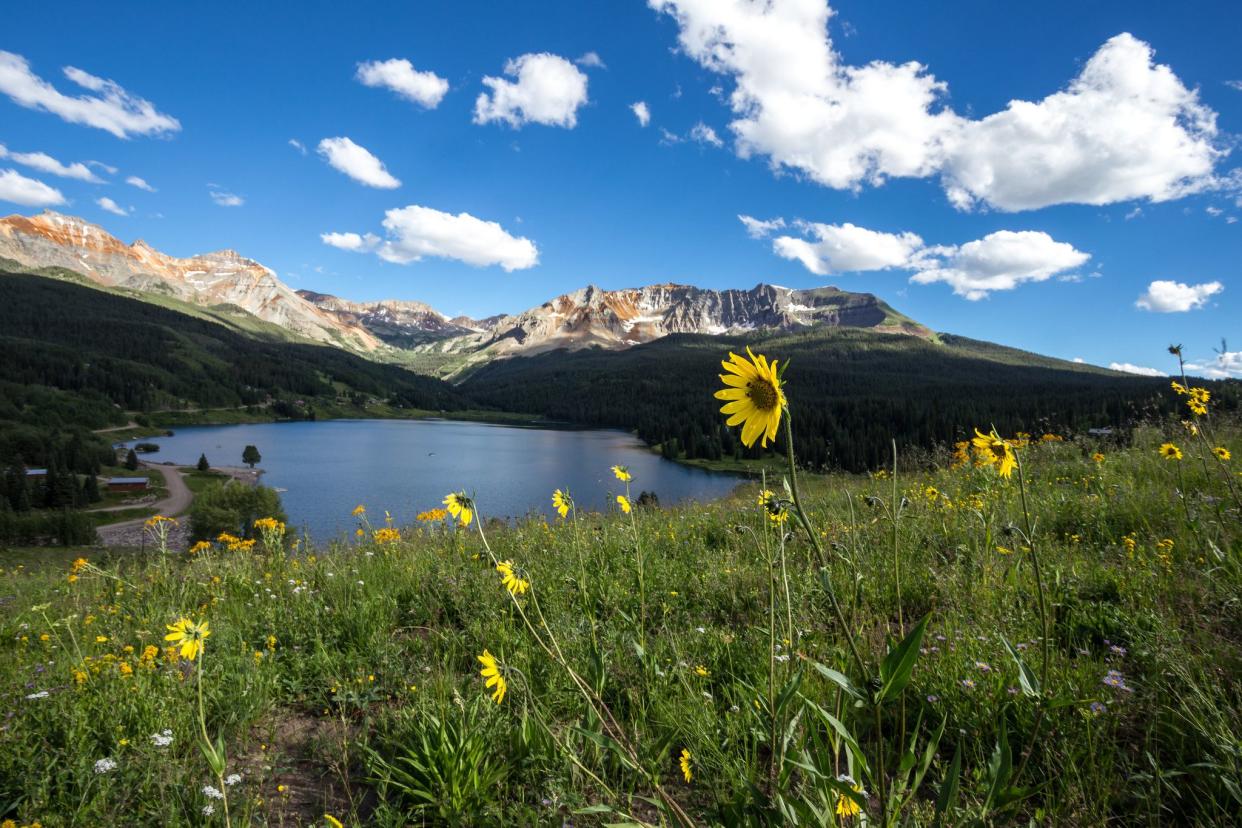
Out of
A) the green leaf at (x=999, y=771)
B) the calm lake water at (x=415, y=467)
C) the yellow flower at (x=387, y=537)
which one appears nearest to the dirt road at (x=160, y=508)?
the calm lake water at (x=415, y=467)

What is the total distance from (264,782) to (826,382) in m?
188

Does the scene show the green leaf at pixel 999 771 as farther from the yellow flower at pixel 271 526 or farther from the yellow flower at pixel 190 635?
the yellow flower at pixel 271 526

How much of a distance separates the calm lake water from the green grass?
58.4ft

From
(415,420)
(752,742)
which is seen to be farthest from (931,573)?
(415,420)

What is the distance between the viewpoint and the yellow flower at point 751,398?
1.94 m

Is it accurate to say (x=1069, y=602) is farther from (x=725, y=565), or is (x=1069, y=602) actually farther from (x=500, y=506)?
(x=500, y=506)

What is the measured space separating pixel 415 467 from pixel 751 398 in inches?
2900

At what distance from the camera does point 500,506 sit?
43.7m

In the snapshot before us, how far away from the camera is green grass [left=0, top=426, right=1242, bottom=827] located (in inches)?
80.4

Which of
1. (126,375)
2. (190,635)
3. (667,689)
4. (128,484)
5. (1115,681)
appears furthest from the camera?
(126,375)

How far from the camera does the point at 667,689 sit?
9.55ft

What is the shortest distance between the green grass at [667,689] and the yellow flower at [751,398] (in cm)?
51

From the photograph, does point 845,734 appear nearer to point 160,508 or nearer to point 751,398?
point 751,398

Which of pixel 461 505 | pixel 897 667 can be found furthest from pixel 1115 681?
pixel 461 505
